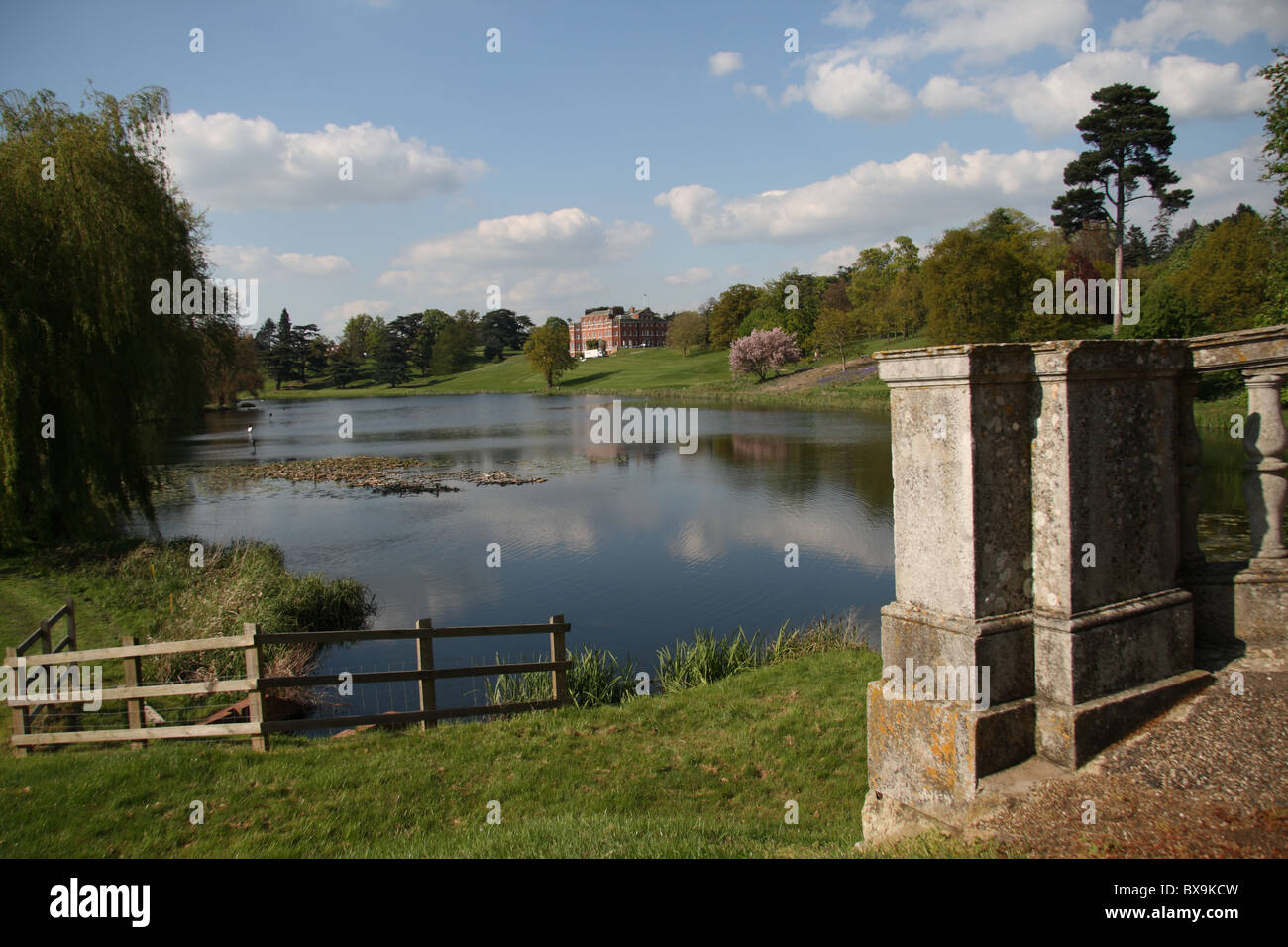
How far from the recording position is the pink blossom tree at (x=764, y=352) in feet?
270

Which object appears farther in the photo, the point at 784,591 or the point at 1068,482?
the point at 784,591

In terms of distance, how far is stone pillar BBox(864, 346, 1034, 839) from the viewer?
4156 millimetres

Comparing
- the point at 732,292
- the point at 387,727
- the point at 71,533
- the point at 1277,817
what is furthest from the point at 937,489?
the point at 732,292

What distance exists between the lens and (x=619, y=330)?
15375cm

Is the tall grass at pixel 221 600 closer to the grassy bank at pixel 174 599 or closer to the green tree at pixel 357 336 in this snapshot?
the grassy bank at pixel 174 599

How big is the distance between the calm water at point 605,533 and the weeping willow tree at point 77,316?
4.53 meters

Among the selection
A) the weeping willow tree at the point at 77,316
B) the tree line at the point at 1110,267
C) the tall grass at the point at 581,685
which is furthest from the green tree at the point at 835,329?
the tall grass at the point at 581,685

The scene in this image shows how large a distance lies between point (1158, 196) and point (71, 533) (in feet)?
178

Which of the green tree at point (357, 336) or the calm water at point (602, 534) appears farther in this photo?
the green tree at point (357, 336)

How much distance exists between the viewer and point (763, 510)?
2500 cm

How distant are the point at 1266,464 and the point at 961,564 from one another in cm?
210

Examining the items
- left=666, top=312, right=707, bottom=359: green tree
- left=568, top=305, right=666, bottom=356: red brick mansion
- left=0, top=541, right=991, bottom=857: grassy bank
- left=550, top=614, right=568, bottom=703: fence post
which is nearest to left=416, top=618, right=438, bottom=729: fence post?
left=0, top=541, right=991, bottom=857: grassy bank

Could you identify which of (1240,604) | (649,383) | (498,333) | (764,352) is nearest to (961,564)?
(1240,604)
